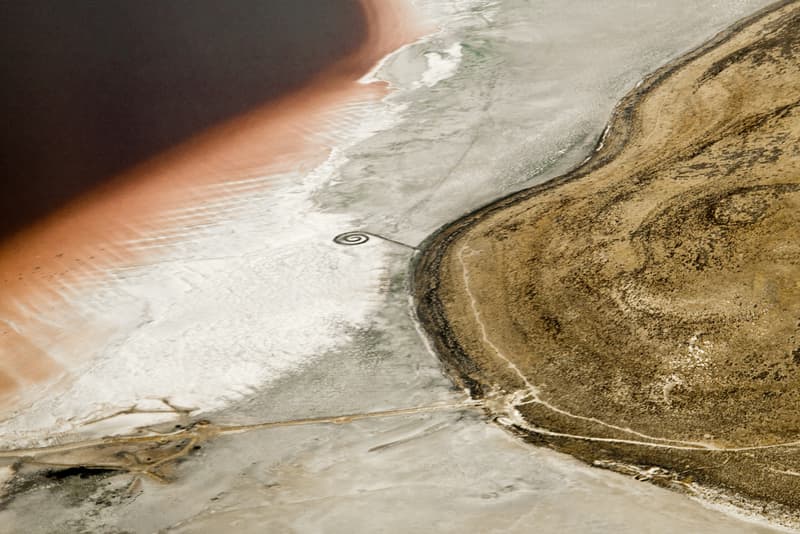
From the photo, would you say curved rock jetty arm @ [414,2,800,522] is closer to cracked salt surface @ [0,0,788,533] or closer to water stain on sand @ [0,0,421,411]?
cracked salt surface @ [0,0,788,533]

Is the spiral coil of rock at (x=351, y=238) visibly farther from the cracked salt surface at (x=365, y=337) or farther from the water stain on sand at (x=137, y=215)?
the water stain on sand at (x=137, y=215)

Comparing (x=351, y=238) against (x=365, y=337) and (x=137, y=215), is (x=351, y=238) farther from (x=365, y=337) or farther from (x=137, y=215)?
(x=137, y=215)

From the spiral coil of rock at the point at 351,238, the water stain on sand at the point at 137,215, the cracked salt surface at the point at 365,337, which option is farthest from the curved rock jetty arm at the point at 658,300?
the water stain on sand at the point at 137,215

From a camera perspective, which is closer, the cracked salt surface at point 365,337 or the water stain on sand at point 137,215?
the cracked salt surface at point 365,337

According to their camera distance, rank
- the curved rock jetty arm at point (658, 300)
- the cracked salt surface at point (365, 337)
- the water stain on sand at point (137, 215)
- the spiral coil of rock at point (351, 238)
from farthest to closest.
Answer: the spiral coil of rock at point (351, 238), the water stain on sand at point (137, 215), the curved rock jetty arm at point (658, 300), the cracked salt surface at point (365, 337)

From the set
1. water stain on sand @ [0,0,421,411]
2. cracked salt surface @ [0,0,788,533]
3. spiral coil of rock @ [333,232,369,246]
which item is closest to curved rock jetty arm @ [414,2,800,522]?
cracked salt surface @ [0,0,788,533]

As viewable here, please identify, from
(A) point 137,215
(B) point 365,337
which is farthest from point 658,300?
(A) point 137,215

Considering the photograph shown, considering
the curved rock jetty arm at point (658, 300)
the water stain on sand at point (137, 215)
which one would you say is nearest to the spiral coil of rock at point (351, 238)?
the curved rock jetty arm at point (658, 300)

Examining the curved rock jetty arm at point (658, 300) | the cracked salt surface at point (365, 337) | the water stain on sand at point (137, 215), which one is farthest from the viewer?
the water stain on sand at point (137, 215)
